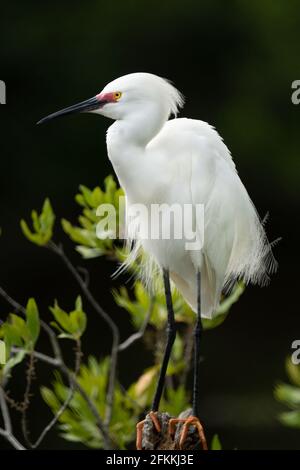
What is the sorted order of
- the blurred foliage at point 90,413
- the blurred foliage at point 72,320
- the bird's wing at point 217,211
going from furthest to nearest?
the blurred foliage at point 90,413 → the bird's wing at point 217,211 → the blurred foliage at point 72,320

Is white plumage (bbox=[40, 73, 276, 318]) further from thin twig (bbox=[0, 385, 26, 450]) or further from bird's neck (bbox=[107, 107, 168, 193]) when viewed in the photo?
thin twig (bbox=[0, 385, 26, 450])

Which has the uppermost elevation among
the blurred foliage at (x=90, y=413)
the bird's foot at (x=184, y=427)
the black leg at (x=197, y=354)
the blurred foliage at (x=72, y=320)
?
the blurred foliage at (x=72, y=320)

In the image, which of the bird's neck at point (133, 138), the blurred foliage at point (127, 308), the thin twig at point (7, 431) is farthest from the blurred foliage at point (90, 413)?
the bird's neck at point (133, 138)

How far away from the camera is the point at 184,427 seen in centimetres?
239

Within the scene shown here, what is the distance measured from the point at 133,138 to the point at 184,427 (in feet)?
2.44

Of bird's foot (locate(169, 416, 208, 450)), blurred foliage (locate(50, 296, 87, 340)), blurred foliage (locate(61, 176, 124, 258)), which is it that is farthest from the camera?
blurred foliage (locate(61, 176, 124, 258))

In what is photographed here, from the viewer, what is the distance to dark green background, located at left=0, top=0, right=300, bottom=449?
805cm

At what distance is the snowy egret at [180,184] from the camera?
252cm

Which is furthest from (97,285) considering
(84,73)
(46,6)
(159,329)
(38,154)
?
(159,329)

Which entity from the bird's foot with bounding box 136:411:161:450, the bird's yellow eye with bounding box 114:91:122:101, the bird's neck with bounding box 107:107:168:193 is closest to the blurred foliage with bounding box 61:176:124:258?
the bird's neck with bounding box 107:107:168:193

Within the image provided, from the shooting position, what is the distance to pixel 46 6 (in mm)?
8523

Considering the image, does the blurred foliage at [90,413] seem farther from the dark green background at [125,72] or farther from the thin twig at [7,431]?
the dark green background at [125,72]

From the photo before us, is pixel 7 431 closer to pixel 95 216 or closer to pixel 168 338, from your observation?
pixel 168 338

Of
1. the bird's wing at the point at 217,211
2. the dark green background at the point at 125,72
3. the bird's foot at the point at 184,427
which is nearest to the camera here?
the bird's foot at the point at 184,427
